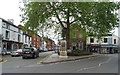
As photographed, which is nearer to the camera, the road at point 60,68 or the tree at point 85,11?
the road at point 60,68

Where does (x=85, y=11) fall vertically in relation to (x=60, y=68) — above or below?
above

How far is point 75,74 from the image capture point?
1003 cm

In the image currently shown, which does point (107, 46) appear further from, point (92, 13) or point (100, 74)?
point (100, 74)

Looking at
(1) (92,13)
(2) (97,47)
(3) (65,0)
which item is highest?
(3) (65,0)

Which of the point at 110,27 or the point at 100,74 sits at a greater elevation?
the point at 110,27

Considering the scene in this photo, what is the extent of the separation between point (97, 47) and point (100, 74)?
2063 inches

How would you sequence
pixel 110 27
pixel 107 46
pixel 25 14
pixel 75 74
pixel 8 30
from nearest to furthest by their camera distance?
pixel 75 74
pixel 110 27
pixel 25 14
pixel 8 30
pixel 107 46

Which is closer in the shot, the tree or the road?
the road

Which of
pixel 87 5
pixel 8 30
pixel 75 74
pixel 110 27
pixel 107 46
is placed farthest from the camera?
pixel 107 46

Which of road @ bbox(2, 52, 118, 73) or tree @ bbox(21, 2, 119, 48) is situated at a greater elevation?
tree @ bbox(21, 2, 119, 48)

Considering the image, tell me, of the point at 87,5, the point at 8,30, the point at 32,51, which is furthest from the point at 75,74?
the point at 8,30

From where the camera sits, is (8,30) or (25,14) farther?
(8,30)

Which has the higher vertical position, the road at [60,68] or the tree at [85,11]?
the tree at [85,11]

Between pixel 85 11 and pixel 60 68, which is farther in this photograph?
pixel 85 11
